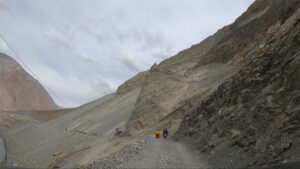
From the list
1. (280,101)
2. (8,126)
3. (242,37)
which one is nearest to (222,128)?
(280,101)

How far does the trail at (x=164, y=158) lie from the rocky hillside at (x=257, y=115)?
62cm

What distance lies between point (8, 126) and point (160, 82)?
60.5 m

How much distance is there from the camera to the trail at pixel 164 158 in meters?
8.15

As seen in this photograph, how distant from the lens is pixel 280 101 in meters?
6.92

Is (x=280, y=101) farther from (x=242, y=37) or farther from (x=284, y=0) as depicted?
(x=242, y=37)

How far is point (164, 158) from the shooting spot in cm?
899

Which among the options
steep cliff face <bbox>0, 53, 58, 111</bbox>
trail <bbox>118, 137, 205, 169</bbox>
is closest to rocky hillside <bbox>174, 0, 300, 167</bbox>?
trail <bbox>118, 137, 205, 169</bbox>

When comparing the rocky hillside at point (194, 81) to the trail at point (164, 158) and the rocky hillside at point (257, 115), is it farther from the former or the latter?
the trail at point (164, 158)

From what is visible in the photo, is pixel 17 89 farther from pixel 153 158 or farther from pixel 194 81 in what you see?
pixel 153 158

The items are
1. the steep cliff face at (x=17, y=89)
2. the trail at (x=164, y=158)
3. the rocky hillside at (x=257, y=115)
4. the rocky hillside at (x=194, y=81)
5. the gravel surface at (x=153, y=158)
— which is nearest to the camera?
the rocky hillside at (x=257, y=115)

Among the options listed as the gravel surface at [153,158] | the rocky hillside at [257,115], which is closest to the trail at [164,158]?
the gravel surface at [153,158]

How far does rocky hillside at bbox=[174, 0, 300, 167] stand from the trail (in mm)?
618

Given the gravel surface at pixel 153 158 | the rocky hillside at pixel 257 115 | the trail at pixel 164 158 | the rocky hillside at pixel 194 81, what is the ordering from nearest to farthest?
the rocky hillside at pixel 257 115 < the trail at pixel 164 158 < the gravel surface at pixel 153 158 < the rocky hillside at pixel 194 81

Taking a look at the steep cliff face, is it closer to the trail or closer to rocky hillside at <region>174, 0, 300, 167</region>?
the trail
